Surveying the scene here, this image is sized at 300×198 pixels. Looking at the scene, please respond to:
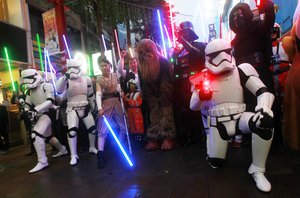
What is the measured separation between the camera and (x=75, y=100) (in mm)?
4719

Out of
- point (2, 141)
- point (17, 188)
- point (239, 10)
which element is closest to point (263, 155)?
point (239, 10)

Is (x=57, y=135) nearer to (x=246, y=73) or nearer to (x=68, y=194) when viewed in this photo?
(x=68, y=194)

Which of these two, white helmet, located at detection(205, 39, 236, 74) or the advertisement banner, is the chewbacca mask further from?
the advertisement banner

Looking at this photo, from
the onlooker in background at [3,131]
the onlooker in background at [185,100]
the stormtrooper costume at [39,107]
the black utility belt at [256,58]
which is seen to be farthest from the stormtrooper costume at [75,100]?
the onlooker in background at [3,131]

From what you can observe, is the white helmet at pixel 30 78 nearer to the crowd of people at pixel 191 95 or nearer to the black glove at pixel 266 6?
the crowd of people at pixel 191 95

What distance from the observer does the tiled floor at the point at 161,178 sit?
104 inches

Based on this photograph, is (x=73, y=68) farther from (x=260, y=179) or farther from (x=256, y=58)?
(x=260, y=179)

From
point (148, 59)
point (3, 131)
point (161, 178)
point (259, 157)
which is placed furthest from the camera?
point (3, 131)


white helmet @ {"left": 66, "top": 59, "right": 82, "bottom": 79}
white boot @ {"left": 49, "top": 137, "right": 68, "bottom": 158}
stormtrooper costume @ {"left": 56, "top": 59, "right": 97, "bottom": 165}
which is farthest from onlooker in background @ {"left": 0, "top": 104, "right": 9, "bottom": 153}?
white helmet @ {"left": 66, "top": 59, "right": 82, "bottom": 79}

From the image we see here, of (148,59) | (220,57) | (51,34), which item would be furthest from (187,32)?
(51,34)

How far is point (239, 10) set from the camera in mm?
3535

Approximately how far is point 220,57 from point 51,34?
742cm

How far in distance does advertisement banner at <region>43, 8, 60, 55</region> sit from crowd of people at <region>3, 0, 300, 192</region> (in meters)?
3.68

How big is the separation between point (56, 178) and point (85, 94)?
5.19ft
